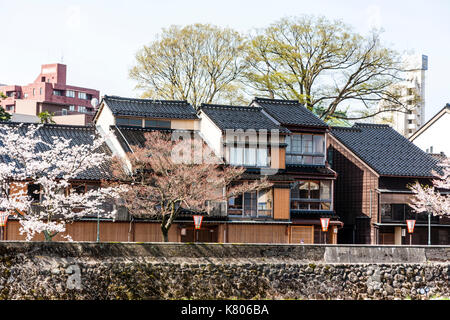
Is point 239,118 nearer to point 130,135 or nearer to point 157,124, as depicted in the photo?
point 157,124

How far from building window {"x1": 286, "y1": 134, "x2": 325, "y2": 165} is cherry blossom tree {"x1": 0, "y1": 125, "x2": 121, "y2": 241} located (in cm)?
1099

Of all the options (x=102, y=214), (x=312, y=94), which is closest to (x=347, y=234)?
(x=312, y=94)

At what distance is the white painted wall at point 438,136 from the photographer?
54.4 metres

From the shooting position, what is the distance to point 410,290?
3164cm

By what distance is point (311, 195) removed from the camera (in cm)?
4331

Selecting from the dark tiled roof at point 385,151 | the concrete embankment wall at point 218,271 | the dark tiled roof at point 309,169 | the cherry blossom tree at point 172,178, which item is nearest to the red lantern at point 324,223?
the dark tiled roof at point 309,169

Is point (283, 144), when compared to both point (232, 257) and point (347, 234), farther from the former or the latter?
point (232, 257)

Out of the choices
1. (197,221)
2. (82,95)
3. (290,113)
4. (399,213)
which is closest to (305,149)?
(290,113)

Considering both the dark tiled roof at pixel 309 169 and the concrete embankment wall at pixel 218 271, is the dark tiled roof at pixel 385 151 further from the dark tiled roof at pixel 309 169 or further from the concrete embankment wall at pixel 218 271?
the concrete embankment wall at pixel 218 271

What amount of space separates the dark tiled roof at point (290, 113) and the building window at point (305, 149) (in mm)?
821

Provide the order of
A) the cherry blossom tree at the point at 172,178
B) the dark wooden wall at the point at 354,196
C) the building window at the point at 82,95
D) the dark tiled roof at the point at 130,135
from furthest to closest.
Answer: the building window at the point at 82,95 < the dark wooden wall at the point at 354,196 < the dark tiled roof at the point at 130,135 < the cherry blossom tree at the point at 172,178

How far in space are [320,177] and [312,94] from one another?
13346mm

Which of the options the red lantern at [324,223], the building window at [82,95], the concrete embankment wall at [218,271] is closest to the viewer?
the concrete embankment wall at [218,271]

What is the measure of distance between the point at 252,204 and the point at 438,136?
20974mm
